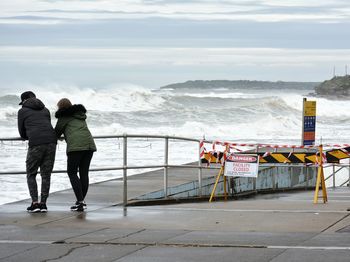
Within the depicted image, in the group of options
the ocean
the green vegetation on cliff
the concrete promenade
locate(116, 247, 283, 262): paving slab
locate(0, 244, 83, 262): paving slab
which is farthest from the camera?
the green vegetation on cliff

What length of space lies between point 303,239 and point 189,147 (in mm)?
22066

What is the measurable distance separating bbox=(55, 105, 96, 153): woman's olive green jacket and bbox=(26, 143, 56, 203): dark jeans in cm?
30

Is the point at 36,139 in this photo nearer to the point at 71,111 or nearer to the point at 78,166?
the point at 71,111

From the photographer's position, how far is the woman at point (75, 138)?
13.0 meters

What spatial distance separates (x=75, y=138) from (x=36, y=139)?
0.60m

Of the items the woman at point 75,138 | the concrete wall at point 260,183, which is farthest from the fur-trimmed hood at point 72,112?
the concrete wall at point 260,183

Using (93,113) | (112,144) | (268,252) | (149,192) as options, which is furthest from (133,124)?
(268,252)

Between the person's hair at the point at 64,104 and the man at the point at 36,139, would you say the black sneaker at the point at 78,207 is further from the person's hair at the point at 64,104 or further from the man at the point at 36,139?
the person's hair at the point at 64,104

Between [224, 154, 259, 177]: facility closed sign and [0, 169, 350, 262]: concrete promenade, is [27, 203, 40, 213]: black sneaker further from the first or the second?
[224, 154, 259, 177]: facility closed sign

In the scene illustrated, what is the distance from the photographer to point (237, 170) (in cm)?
1561

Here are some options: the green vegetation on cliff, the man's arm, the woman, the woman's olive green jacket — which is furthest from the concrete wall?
the green vegetation on cliff

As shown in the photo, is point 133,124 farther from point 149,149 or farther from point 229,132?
point 149,149

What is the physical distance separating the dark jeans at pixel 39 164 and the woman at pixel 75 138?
0.31 m

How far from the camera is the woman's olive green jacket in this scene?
13.0 metres
